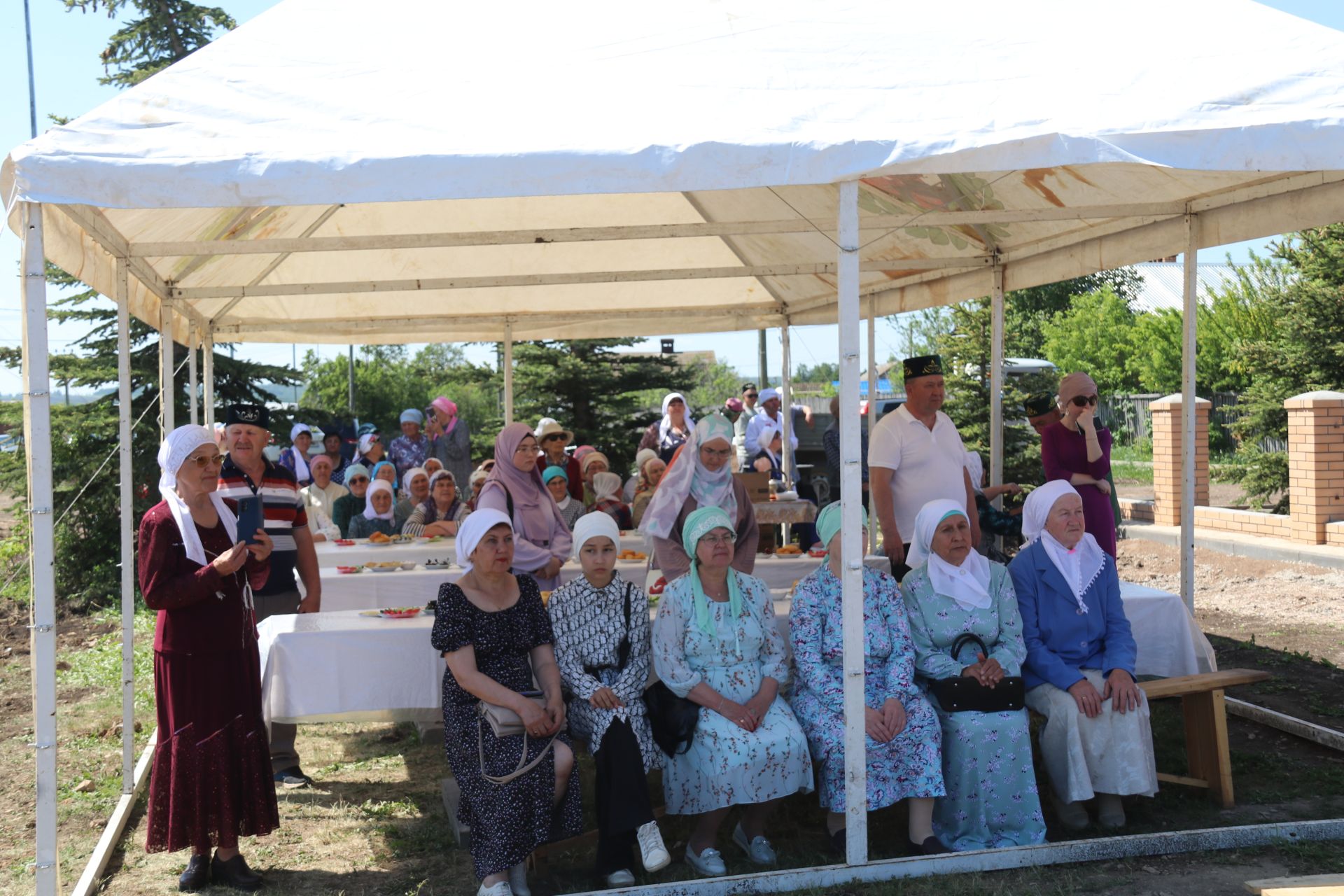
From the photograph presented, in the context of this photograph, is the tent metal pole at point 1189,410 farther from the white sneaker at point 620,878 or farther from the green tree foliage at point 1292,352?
the green tree foliage at point 1292,352

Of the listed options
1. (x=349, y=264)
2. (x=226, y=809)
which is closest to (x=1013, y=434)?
(x=349, y=264)

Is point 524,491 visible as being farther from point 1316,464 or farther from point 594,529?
point 1316,464

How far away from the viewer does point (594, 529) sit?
4.46 m

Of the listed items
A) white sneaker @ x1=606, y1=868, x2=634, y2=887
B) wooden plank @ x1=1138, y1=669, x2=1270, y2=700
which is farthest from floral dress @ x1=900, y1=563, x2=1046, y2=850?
white sneaker @ x1=606, y1=868, x2=634, y2=887

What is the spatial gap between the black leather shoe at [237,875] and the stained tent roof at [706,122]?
2285 mm

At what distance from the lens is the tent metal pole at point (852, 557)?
3.98 m

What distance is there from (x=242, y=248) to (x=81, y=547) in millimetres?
9347

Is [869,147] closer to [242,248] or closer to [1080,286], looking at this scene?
[242,248]

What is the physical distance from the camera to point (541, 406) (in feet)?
64.1

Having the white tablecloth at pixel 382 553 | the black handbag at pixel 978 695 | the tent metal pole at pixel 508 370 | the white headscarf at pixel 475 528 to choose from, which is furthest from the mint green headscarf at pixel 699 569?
the tent metal pole at pixel 508 370

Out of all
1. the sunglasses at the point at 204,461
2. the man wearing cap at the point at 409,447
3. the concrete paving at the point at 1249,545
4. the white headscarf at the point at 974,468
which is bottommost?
the concrete paving at the point at 1249,545

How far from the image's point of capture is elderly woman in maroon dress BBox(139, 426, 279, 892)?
158 inches

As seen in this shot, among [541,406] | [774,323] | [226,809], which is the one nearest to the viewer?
[226,809]

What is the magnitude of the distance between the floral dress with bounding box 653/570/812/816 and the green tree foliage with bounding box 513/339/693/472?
14762 millimetres
